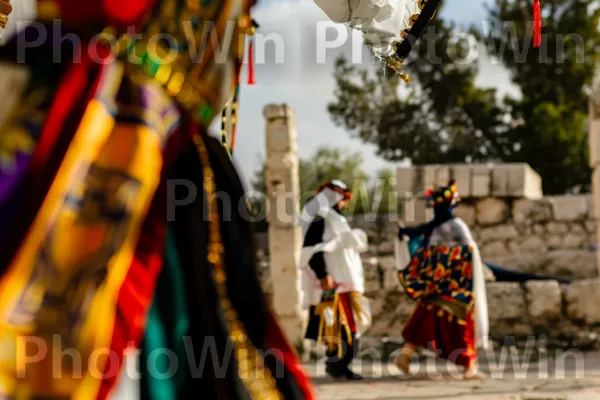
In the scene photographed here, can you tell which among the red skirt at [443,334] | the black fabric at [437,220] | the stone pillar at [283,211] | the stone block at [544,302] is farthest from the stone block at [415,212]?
the red skirt at [443,334]

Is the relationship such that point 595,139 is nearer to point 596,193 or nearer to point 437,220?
point 596,193

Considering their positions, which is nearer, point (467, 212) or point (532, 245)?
point (467, 212)

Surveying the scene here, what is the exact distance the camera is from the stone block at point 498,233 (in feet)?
44.1

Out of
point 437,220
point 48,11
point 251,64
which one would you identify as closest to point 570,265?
point 437,220

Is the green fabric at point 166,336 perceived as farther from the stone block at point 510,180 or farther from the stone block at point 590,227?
the stone block at point 590,227

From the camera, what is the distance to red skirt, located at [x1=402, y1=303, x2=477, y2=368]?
6594mm

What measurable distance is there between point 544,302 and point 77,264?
874 centimetres

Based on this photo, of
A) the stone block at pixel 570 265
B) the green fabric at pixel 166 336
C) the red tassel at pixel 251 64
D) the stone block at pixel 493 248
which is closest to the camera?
the green fabric at pixel 166 336

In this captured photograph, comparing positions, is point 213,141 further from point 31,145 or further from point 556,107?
point 556,107

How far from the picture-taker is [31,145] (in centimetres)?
140

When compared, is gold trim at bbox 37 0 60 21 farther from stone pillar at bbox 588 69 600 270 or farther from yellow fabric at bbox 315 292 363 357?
stone pillar at bbox 588 69 600 270

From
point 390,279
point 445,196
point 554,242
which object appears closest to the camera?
A: point 445,196

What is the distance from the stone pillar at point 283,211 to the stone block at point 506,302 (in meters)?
2.35

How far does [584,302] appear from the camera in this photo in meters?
9.24
